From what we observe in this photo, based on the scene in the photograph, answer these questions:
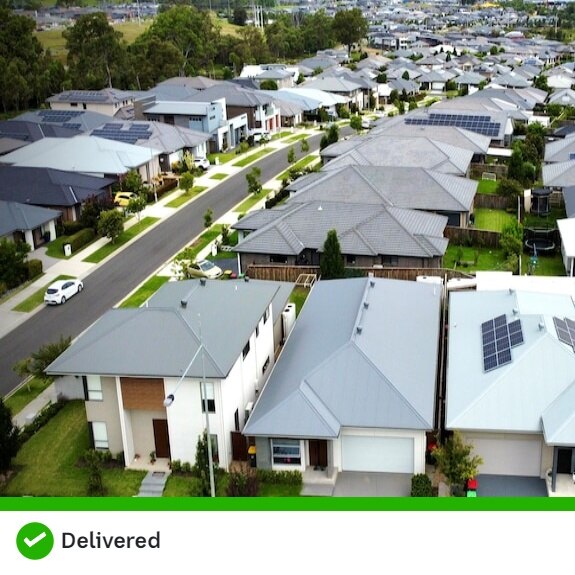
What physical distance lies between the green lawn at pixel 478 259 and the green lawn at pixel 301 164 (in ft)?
73.5

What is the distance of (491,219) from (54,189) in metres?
29.7

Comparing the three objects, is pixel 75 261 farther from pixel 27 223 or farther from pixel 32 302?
pixel 32 302

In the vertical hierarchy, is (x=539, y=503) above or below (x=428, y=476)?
above

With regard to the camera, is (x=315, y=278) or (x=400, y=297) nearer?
(x=400, y=297)

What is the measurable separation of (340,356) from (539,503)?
1687cm

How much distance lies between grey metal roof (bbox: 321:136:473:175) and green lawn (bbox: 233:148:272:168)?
1290cm

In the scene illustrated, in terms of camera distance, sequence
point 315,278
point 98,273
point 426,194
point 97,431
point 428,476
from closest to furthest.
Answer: point 428,476, point 97,431, point 315,278, point 98,273, point 426,194

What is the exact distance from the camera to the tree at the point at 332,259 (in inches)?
1510

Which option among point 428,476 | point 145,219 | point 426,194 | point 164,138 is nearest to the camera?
point 428,476

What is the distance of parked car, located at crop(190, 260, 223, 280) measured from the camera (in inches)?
1631

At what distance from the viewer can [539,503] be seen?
29.8 ft

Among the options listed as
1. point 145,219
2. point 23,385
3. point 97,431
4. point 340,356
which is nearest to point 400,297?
point 340,356
